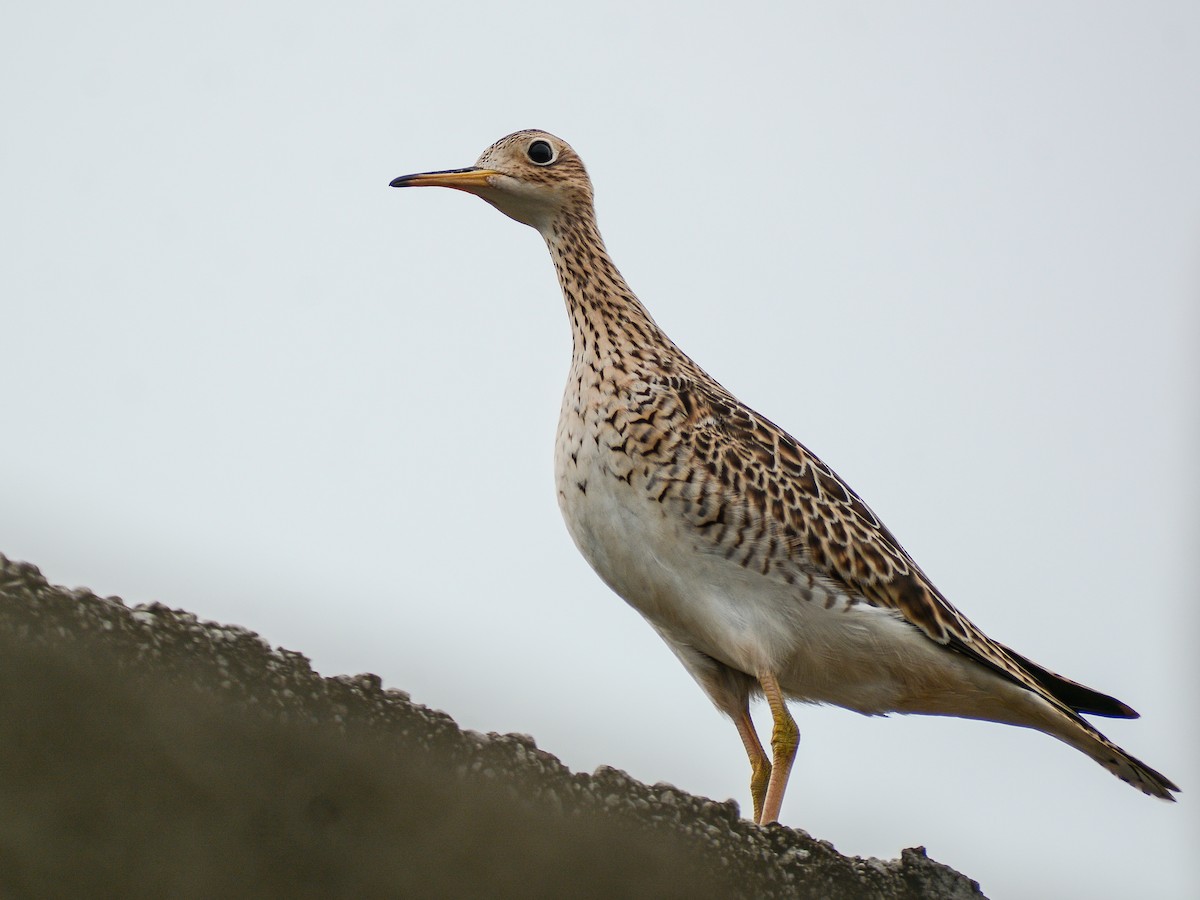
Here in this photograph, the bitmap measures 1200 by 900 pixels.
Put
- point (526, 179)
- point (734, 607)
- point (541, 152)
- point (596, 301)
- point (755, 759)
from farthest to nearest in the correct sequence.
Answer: point (541, 152), point (526, 179), point (596, 301), point (755, 759), point (734, 607)

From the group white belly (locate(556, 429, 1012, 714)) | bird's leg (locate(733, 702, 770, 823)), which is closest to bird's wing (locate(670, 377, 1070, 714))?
white belly (locate(556, 429, 1012, 714))

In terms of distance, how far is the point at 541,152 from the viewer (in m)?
9.55

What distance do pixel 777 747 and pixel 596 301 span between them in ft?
9.83

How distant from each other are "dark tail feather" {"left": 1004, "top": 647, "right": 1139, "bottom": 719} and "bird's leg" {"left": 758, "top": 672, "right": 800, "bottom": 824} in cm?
153

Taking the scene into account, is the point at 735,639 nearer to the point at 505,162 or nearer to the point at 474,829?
the point at 505,162

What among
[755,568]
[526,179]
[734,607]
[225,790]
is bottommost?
[225,790]

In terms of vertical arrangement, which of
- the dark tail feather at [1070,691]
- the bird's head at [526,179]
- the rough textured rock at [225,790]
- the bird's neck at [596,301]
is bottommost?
the rough textured rock at [225,790]

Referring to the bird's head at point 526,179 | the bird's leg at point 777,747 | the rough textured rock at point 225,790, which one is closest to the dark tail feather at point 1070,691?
the bird's leg at point 777,747

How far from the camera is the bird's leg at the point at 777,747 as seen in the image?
7.74 metres

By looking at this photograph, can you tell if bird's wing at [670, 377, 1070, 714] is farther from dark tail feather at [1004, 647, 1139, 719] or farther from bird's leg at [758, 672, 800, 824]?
bird's leg at [758, 672, 800, 824]

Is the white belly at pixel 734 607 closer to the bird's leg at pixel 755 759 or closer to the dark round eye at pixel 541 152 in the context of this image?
the bird's leg at pixel 755 759

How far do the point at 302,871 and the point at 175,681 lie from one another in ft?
1.56

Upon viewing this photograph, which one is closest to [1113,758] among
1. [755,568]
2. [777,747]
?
[777,747]

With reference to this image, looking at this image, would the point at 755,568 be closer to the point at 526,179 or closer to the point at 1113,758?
the point at 1113,758
